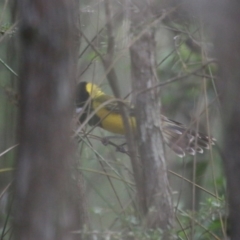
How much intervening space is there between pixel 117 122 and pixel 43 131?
9.14 ft

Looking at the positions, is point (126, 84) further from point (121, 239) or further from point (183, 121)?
point (121, 239)

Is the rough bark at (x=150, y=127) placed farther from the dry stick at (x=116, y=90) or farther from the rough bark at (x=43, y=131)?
the rough bark at (x=43, y=131)

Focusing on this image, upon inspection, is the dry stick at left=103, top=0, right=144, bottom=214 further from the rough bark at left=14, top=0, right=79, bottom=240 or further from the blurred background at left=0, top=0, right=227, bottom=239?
the rough bark at left=14, top=0, right=79, bottom=240

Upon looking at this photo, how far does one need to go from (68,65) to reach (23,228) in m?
0.33

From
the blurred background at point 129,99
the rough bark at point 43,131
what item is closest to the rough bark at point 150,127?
the blurred background at point 129,99

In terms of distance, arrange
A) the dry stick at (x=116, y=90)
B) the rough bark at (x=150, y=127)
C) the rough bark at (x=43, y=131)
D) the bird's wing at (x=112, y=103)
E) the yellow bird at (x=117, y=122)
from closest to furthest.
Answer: the rough bark at (x=43, y=131) < the dry stick at (x=116, y=90) < the bird's wing at (x=112, y=103) < the rough bark at (x=150, y=127) < the yellow bird at (x=117, y=122)

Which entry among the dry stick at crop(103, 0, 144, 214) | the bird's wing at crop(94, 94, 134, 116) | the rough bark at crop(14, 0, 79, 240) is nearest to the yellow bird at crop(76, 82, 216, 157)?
the bird's wing at crop(94, 94, 134, 116)

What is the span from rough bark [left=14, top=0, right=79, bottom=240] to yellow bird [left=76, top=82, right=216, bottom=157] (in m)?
1.22

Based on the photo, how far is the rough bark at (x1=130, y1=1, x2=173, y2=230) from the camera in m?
2.35

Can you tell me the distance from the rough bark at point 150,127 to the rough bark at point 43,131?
1.19 meters

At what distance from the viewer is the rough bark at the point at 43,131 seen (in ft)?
3.67

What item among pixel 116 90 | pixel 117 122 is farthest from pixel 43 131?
pixel 117 122

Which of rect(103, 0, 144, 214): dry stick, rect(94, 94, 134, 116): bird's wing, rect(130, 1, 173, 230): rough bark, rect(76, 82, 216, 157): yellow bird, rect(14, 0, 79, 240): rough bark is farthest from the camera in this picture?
rect(76, 82, 216, 157): yellow bird

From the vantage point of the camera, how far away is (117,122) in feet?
12.9
